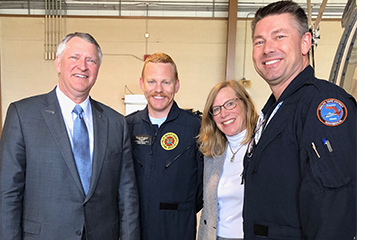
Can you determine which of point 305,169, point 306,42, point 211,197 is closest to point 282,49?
point 306,42

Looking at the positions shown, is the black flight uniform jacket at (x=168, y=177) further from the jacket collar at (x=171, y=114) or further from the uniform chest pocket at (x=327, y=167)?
the uniform chest pocket at (x=327, y=167)

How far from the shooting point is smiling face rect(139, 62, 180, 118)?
2.06 meters

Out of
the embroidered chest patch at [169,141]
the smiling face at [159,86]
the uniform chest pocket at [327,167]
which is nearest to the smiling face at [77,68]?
the smiling face at [159,86]

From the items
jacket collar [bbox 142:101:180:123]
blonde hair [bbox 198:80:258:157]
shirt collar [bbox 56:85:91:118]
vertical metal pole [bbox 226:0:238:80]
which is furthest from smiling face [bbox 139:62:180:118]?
vertical metal pole [bbox 226:0:238:80]

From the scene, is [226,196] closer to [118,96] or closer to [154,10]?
[118,96]

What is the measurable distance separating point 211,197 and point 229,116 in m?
0.52

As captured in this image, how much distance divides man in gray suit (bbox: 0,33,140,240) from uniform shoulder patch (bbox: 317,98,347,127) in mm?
1131

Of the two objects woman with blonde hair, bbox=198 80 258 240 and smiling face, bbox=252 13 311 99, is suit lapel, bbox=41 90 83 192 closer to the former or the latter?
woman with blonde hair, bbox=198 80 258 240

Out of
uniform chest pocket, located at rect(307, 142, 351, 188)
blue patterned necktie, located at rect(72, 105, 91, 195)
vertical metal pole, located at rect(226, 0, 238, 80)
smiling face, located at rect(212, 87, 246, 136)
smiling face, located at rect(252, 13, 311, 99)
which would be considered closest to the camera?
uniform chest pocket, located at rect(307, 142, 351, 188)

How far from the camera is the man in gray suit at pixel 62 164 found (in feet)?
4.53

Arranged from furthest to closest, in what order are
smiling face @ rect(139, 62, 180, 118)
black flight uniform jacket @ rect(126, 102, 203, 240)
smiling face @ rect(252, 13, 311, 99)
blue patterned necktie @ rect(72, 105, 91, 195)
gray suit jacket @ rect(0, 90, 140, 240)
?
smiling face @ rect(139, 62, 180, 118) → black flight uniform jacket @ rect(126, 102, 203, 240) → blue patterned necktie @ rect(72, 105, 91, 195) → gray suit jacket @ rect(0, 90, 140, 240) → smiling face @ rect(252, 13, 311, 99)

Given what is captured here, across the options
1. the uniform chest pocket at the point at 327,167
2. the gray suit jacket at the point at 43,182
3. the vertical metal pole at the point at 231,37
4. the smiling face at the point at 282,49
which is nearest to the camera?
the uniform chest pocket at the point at 327,167

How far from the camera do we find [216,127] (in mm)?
1967

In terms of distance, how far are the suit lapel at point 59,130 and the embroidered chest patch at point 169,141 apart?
0.72m
